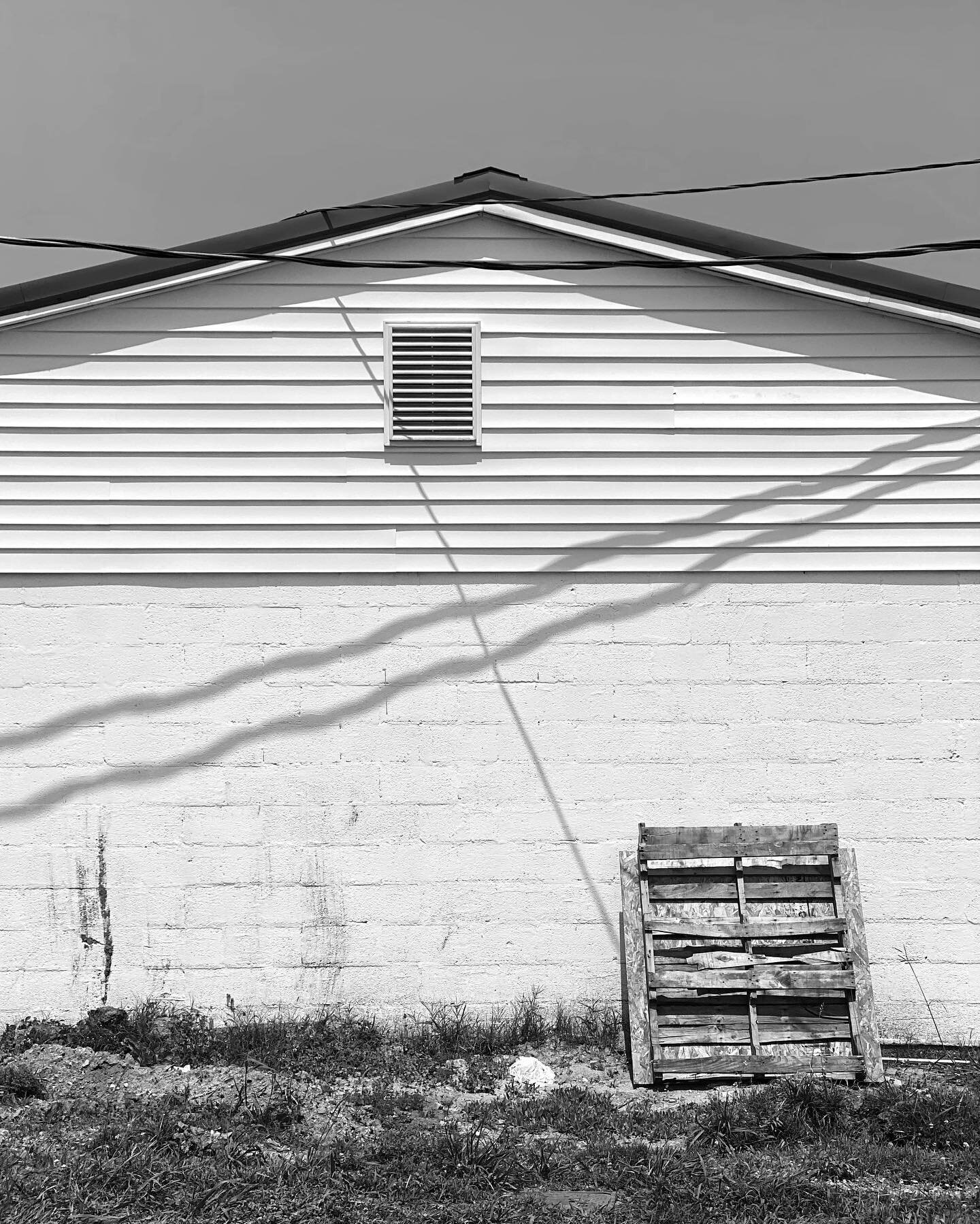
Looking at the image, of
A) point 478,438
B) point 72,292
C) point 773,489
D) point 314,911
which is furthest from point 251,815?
point 773,489

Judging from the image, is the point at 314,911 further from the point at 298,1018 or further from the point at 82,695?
the point at 82,695

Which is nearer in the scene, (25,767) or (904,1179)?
(904,1179)

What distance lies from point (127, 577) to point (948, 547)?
202 inches

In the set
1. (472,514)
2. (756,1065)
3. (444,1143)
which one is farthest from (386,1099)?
(472,514)

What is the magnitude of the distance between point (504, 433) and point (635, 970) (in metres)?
3.35

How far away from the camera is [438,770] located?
6953 mm

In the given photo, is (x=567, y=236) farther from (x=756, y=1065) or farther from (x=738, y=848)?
(x=756, y=1065)

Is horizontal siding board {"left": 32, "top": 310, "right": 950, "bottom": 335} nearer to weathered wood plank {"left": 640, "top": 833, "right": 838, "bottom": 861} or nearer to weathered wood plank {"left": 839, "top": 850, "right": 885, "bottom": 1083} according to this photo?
weathered wood plank {"left": 640, "top": 833, "right": 838, "bottom": 861}

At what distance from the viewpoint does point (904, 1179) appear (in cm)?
507

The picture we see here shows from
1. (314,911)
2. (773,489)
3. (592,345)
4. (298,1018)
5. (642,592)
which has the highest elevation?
(592,345)

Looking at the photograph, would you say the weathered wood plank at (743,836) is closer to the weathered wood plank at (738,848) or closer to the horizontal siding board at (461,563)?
the weathered wood plank at (738,848)

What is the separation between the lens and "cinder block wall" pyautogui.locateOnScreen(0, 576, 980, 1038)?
6844mm

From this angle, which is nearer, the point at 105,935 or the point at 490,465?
the point at 105,935

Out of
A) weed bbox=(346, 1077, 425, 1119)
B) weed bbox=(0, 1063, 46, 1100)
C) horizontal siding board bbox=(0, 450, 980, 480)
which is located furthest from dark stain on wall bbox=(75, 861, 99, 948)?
horizontal siding board bbox=(0, 450, 980, 480)
